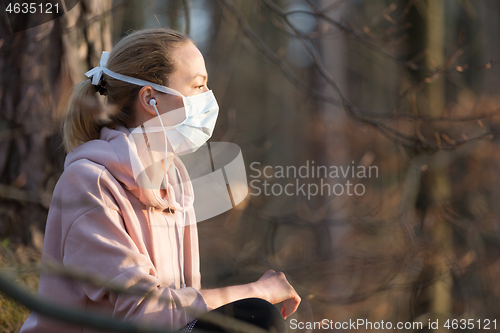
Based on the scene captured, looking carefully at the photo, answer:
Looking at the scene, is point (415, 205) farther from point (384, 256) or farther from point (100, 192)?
point (100, 192)

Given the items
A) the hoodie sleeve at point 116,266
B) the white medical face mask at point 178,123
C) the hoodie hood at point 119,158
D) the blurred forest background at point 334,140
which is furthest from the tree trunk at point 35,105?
the hoodie sleeve at point 116,266

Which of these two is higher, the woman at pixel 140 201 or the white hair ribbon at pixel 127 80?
the white hair ribbon at pixel 127 80

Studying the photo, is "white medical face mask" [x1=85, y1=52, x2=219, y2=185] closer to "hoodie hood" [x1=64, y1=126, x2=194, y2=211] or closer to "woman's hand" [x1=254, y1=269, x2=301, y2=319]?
"hoodie hood" [x1=64, y1=126, x2=194, y2=211]

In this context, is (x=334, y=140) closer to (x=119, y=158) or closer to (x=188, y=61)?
(x=188, y=61)

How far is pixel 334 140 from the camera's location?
6.88m

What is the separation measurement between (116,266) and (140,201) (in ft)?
0.97

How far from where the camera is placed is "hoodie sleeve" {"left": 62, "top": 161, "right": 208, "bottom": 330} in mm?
1188

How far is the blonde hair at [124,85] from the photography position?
60.6 inches

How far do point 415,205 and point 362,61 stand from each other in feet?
10.5

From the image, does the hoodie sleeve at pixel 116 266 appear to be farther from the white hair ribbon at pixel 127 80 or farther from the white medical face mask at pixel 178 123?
the white hair ribbon at pixel 127 80

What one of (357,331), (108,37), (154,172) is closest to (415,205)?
(357,331)

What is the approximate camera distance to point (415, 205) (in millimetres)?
5219

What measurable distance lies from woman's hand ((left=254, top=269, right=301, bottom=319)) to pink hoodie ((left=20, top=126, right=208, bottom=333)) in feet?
0.78

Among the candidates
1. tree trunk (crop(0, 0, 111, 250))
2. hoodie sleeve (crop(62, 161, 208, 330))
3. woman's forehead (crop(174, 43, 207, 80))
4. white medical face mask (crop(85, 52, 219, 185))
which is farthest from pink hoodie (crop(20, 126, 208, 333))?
tree trunk (crop(0, 0, 111, 250))
